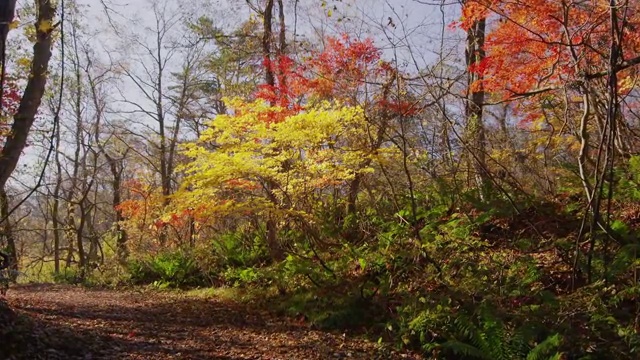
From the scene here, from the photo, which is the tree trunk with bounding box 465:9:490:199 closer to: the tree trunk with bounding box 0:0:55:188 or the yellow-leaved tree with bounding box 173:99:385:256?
the yellow-leaved tree with bounding box 173:99:385:256

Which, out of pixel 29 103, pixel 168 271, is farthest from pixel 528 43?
pixel 168 271

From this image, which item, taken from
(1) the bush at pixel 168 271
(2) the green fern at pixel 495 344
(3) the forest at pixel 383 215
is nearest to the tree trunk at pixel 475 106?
(3) the forest at pixel 383 215

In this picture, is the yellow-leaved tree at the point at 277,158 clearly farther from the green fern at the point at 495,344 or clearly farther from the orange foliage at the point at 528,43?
the green fern at the point at 495,344

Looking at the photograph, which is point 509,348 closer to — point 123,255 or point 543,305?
point 543,305

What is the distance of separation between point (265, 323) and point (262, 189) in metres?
3.16

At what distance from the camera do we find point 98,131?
1992cm

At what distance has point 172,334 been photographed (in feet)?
19.3

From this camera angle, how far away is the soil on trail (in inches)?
183

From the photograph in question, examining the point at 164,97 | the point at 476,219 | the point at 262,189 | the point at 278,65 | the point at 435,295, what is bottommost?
the point at 435,295

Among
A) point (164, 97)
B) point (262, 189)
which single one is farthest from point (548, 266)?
point (164, 97)

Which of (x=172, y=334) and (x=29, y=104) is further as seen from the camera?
(x=172, y=334)

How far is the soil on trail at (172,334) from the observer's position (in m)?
4.66

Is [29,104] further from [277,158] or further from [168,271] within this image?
[168,271]

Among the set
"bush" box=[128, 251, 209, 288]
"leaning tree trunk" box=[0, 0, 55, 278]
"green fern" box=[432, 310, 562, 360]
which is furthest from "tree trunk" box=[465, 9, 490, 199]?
"bush" box=[128, 251, 209, 288]
